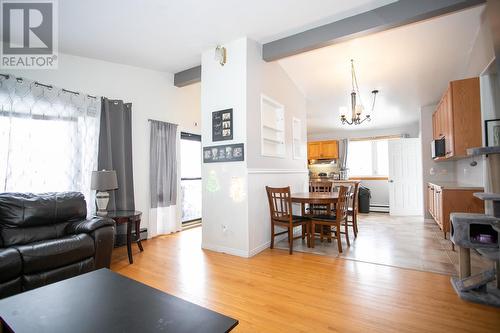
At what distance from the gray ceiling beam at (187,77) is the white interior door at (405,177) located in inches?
202

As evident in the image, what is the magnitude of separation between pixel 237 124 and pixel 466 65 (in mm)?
3854

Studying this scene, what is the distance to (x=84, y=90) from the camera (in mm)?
3617

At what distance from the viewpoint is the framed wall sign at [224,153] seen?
3.44 meters

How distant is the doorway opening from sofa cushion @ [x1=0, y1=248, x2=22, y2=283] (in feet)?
10.3

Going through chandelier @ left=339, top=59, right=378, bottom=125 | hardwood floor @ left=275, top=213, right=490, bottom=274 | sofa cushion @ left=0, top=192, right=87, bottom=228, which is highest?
chandelier @ left=339, top=59, right=378, bottom=125

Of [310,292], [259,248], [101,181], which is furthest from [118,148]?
[310,292]

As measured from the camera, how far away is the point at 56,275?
7.80 ft

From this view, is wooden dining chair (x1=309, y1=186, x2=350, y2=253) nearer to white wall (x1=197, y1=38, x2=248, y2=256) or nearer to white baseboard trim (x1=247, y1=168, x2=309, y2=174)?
white baseboard trim (x1=247, y1=168, x2=309, y2=174)

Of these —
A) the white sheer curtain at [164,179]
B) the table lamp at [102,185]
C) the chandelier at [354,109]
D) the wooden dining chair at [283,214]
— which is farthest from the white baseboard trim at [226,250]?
the chandelier at [354,109]

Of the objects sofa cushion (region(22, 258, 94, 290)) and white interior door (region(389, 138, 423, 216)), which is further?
white interior door (region(389, 138, 423, 216))

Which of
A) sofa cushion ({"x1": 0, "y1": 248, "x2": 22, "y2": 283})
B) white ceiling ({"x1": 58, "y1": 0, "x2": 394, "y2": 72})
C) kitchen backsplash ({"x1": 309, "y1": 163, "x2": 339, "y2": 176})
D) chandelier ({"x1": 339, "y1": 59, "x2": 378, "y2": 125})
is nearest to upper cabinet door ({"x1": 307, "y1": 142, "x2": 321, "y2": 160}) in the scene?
kitchen backsplash ({"x1": 309, "y1": 163, "x2": 339, "y2": 176})

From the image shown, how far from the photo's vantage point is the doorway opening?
5328 mm

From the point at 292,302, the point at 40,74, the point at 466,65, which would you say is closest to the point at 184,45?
the point at 40,74

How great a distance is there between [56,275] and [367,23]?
4.36 meters
